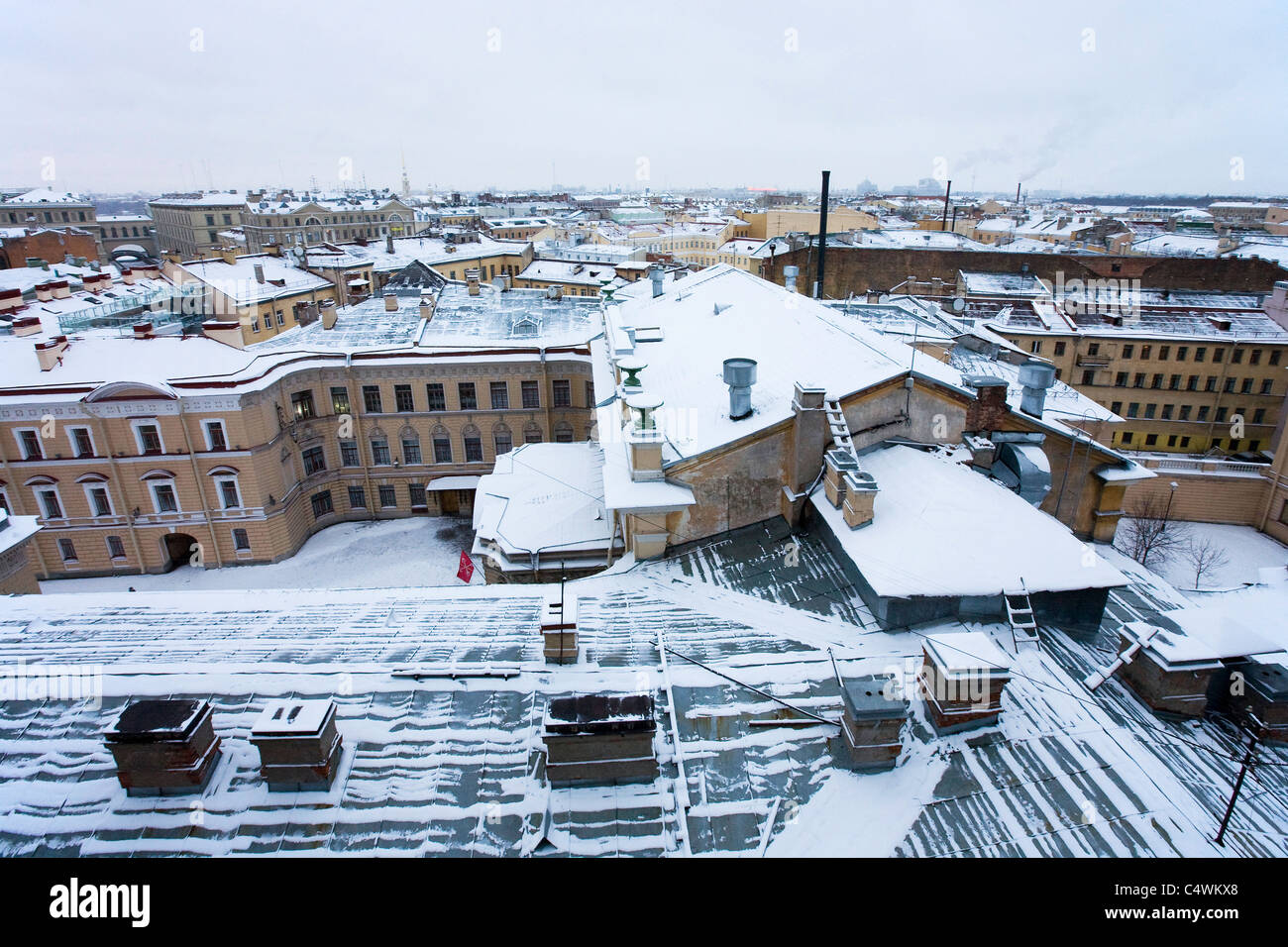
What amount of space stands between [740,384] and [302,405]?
25276mm

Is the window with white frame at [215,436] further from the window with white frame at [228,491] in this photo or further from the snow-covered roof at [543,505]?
the snow-covered roof at [543,505]

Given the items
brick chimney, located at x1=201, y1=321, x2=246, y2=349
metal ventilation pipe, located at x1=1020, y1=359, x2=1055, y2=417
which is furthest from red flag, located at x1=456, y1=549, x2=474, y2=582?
brick chimney, located at x1=201, y1=321, x2=246, y2=349

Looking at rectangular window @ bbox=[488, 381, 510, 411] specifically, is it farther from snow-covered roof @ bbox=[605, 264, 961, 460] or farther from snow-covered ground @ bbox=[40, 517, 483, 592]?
A: snow-covered roof @ bbox=[605, 264, 961, 460]

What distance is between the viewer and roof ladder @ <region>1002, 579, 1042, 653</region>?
11836 millimetres

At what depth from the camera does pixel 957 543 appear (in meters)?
13.0

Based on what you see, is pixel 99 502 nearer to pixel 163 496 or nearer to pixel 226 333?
pixel 163 496

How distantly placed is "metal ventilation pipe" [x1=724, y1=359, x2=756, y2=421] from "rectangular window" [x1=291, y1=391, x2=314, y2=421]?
972 inches

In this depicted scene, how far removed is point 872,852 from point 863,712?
1.60 metres

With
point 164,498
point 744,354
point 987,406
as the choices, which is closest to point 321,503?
point 164,498

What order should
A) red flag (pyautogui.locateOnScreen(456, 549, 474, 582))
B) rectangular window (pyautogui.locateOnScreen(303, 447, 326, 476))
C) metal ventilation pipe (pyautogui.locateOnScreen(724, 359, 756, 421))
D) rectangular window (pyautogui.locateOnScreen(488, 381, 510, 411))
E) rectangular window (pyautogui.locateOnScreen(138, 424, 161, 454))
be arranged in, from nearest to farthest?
metal ventilation pipe (pyautogui.locateOnScreen(724, 359, 756, 421))
red flag (pyautogui.locateOnScreen(456, 549, 474, 582))
rectangular window (pyautogui.locateOnScreen(138, 424, 161, 454))
rectangular window (pyautogui.locateOnScreen(303, 447, 326, 476))
rectangular window (pyautogui.locateOnScreen(488, 381, 510, 411))

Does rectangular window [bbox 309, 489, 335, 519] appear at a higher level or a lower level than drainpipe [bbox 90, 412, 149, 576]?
lower

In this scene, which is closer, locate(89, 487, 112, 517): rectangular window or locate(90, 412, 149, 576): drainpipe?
locate(90, 412, 149, 576): drainpipe
